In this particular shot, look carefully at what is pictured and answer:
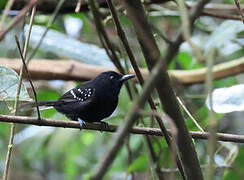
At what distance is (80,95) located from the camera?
3625 millimetres

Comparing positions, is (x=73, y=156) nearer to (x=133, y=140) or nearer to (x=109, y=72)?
(x=133, y=140)

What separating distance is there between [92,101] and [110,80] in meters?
0.27

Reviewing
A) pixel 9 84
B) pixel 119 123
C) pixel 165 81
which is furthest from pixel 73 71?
pixel 165 81

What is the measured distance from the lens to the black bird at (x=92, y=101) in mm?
3498

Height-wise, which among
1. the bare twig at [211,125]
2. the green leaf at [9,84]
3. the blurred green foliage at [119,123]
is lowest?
the blurred green foliage at [119,123]

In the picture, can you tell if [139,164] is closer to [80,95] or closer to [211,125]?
[80,95]

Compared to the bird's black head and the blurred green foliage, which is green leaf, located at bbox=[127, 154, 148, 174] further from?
the bird's black head

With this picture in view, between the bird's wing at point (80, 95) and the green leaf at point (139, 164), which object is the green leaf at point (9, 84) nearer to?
the green leaf at point (139, 164)

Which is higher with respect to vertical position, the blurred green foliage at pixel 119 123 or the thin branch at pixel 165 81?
the thin branch at pixel 165 81

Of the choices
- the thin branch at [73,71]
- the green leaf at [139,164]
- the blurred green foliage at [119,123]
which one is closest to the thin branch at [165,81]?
the blurred green foliage at [119,123]

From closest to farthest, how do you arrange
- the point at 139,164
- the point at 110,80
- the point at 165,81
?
A: 1. the point at 165,81
2. the point at 139,164
3. the point at 110,80

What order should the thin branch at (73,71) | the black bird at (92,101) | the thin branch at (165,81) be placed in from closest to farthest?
the thin branch at (165,81) → the black bird at (92,101) → the thin branch at (73,71)

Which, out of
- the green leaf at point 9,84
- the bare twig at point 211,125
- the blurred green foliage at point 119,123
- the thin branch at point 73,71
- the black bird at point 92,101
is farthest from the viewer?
the thin branch at point 73,71

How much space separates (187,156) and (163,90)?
0.35 meters
